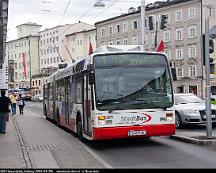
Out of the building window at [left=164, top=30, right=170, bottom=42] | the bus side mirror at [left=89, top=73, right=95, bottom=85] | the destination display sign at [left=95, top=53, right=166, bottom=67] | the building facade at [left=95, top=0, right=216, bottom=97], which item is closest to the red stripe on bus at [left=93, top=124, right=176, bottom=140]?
the bus side mirror at [left=89, top=73, right=95, bottom=85]

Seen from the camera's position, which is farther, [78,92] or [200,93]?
[200,93]

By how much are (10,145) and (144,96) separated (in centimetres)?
425

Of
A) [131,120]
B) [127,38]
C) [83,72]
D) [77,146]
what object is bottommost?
[77,146]

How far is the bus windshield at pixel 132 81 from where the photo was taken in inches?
489

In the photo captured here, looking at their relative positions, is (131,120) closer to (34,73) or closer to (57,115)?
(57,115)

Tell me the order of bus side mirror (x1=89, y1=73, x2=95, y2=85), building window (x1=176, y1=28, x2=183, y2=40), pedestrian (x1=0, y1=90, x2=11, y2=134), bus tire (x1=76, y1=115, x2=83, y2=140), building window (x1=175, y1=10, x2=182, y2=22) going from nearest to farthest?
bus side mirror (x1=89, y1=73, x2=95, y2=85), bus tire (x1=76, y1=115, x2=83, y2=140), pedestrian (x1=0, y1=90, x2=11, y2=134), building window (x1=175, y1=10, x2=182, y2=22), building window (x1=176, y1=28, x2=183, y2=40)

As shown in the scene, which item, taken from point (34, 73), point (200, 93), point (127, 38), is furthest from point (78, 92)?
point (34, 73)

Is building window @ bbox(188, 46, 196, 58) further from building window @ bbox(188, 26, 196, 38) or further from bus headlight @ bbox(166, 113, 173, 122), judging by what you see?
bus headlight @ bbox(166, 113, 173, 122)

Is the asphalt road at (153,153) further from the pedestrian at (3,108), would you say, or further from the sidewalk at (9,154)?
the pedestrian at (3,108)

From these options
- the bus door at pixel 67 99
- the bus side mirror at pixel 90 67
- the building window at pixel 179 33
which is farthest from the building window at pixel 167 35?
the bus side mirror at pixel 90 67

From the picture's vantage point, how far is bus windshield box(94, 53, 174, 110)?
12.4 m

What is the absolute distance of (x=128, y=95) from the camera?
12477 mm

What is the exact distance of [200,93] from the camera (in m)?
64.0

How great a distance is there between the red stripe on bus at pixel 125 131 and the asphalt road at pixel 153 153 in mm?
408
